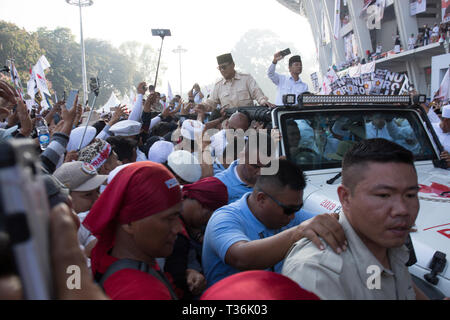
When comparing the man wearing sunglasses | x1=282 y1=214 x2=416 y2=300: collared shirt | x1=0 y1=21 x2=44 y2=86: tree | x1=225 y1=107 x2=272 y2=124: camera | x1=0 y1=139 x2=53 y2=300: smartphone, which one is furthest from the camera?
x1=0 y1=21 x2=44 y2=86: tree

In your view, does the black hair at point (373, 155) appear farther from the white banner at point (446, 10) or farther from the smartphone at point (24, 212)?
the white banner at point (446, 10)

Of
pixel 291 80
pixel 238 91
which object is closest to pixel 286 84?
pixel 291 80

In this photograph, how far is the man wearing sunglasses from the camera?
→ 1773mm

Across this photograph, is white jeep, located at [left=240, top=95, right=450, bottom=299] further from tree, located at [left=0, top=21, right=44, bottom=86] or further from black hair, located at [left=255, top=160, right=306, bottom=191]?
tree, located at [left=0, top=21, right=44, bottom=86]

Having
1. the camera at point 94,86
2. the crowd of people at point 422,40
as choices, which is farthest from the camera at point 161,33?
the crowd of people at point 422,40

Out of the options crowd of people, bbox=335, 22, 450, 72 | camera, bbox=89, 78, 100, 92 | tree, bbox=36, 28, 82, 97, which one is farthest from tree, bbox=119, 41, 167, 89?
camera, bbox=89, 78, 100, 92

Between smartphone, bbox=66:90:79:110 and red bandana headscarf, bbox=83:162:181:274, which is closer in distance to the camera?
red bandana headscarf, bbox=83:162:181:274

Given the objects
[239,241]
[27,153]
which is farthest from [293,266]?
[27,153]

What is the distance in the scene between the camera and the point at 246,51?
9975 cm

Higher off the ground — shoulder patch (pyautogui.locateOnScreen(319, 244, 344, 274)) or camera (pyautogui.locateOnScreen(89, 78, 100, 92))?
camera (pyautogui.locateOnScreen(89, 78, 100, 92))

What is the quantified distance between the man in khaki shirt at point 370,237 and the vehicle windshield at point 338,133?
1958mm

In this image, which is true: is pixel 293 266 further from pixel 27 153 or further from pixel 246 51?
pixel 246 51

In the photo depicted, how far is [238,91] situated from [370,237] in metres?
4.67

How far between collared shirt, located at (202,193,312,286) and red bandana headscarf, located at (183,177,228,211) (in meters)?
0.23
